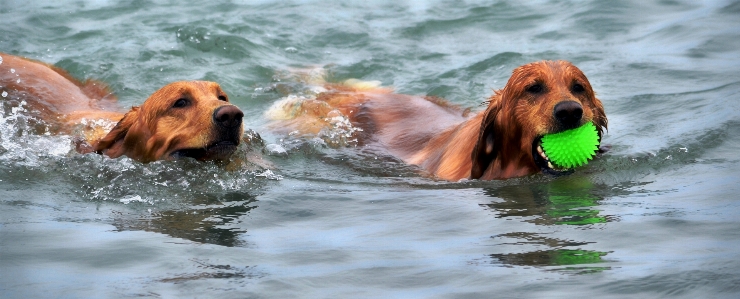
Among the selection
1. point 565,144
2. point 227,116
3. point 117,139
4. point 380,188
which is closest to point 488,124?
point 565,144

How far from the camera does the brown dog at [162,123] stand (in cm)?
696

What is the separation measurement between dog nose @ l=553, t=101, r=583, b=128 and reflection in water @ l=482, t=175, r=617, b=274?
1.36 ft

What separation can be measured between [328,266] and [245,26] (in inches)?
303

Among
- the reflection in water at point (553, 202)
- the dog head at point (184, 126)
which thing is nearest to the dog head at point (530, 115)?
the reflection in water at point (553, 202)

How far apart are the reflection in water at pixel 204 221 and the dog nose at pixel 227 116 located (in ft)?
2.03

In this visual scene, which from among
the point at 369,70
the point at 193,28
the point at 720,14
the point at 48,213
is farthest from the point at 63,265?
the point at 720,14

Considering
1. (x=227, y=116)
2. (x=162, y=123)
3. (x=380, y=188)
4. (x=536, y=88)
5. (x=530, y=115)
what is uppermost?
(x=536, y=88)

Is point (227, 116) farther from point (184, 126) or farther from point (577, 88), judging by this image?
point (577, 88)

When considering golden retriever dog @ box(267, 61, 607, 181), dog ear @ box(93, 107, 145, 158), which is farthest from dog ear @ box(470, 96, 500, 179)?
dog ear @ box(93, 107, 145, 158)

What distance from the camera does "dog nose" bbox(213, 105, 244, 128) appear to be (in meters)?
6.88

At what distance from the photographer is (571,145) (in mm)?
6457

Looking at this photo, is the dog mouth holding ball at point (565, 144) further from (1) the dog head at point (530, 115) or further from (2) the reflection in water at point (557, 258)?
(2) the reflection in water at point (557, 258)

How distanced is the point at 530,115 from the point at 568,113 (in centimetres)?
26

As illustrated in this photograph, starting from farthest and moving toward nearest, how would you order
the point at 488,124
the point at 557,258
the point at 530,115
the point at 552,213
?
the point at 488,124 < the point at 530,115 < the point at 552,213 < the point at 557,258
